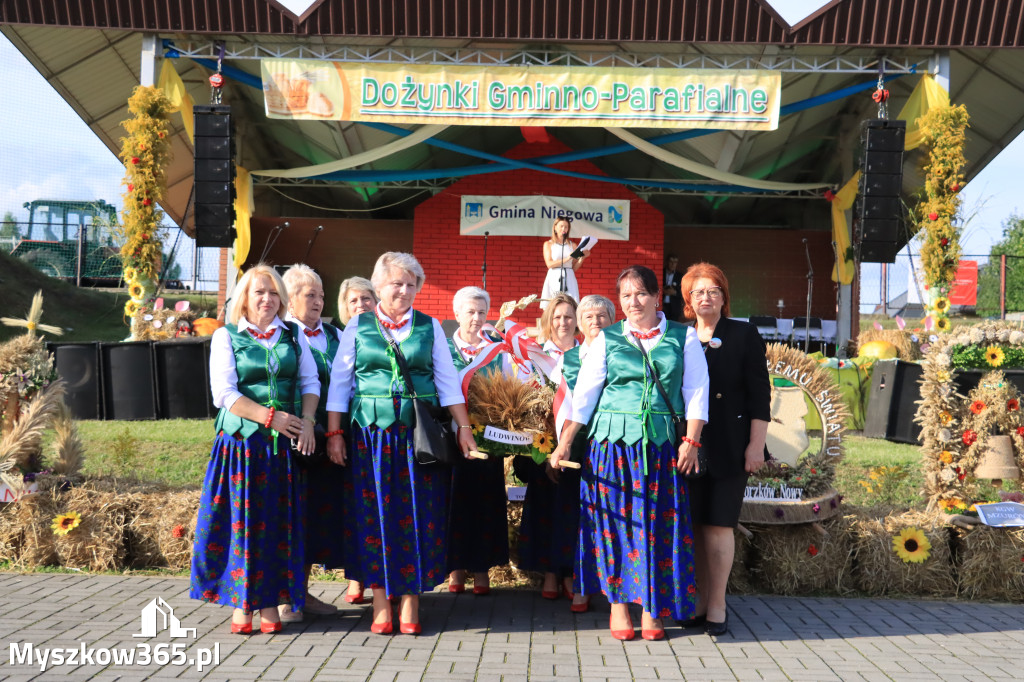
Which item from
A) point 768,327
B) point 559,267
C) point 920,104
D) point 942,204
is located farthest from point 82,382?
point 920,104

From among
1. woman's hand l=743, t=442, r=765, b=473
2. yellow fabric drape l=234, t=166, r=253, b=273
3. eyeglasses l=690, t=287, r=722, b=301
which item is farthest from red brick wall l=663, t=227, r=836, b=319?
woman's hand l=743, t=442, r=765, b=473

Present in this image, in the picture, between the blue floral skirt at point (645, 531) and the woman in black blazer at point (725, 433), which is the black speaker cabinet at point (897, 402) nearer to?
the woman in black blazer at point (725, 433)

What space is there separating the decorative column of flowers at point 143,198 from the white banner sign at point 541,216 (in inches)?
220

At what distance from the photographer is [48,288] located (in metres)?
19.2

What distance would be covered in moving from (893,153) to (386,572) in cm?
895

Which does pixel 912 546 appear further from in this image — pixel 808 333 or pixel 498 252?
pixel 498 252

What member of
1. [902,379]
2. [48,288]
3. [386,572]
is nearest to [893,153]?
[902,379]

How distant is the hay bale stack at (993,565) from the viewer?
4711 millimetres

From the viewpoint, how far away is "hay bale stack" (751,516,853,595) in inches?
186

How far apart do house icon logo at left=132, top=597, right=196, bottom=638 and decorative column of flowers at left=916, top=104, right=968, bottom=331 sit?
29.2 ft

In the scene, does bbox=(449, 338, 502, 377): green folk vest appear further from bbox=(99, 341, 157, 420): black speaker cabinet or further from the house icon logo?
bbox=(99, 341, 157, 420): black speaker cabinet

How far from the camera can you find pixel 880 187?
1052cm

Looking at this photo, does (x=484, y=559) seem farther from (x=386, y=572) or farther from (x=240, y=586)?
(x=240, y=586)
